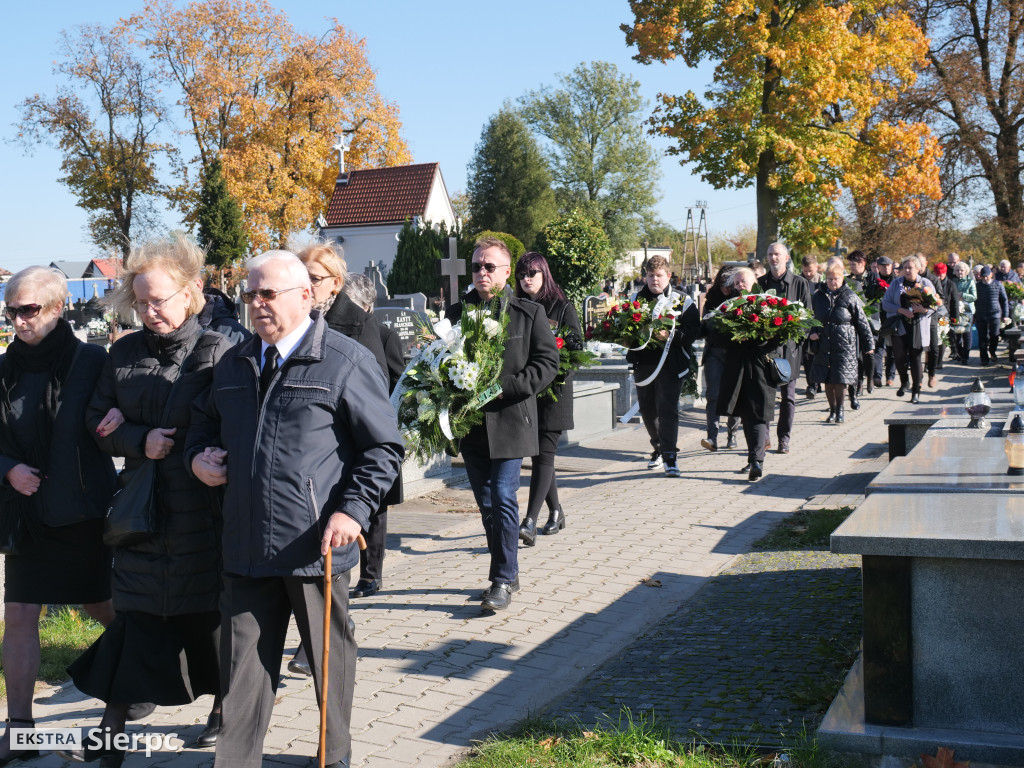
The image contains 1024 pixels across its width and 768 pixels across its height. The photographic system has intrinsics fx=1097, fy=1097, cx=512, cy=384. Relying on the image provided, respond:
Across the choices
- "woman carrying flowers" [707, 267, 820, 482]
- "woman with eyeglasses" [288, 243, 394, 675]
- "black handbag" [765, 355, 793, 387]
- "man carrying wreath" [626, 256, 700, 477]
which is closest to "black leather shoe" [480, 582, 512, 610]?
"woman with eyeglasses" [288, 243, 394, 675]

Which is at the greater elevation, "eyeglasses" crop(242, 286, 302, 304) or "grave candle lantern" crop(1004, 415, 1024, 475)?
"eyeglasses" crop(242, 286, 302, 304)

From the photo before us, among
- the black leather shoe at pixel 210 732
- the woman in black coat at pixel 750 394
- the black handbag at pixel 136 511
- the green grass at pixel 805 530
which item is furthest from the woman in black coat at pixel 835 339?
the black handbag at pixel 136 511

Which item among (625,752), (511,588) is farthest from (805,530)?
(625,752)

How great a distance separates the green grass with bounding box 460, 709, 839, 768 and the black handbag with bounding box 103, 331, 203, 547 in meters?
1.45

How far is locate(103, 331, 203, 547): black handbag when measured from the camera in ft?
13.1

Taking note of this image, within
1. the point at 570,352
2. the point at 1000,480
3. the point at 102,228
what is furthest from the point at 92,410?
the point at 102,228

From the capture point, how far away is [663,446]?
1045 centimetres

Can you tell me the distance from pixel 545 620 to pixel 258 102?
48.1 meters

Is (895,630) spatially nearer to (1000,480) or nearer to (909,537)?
(909,537)

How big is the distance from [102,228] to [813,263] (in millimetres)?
46296

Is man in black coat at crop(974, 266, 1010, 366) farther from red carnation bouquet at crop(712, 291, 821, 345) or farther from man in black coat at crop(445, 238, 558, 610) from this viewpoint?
man in black coat at crop(445, 238, 558, 610)

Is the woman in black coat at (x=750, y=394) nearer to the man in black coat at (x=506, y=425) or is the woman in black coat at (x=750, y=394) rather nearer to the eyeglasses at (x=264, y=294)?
the man in black coat at (x=506, y=425)

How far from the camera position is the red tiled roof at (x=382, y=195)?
5600 cm

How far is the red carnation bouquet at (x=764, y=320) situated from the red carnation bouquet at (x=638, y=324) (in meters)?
0.49
